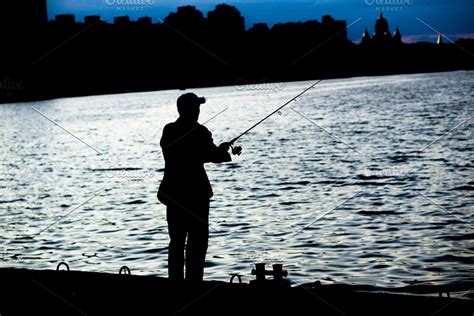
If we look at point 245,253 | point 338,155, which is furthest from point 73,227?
point 338,155

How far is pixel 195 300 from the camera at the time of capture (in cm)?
652

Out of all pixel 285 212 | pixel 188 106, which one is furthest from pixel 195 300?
pixel 285 212

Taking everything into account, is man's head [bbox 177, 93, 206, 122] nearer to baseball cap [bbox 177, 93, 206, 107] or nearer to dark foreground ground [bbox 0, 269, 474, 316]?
baseball cap [bbox 177, 93, 206, 107]

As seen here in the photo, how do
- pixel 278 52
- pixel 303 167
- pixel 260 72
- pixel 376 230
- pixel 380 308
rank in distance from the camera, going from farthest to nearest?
pixel 278 52
pixel 260 72
pixel 303 167
pixel 376 230
pixel 380 308

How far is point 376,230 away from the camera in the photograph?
1485 centimetres

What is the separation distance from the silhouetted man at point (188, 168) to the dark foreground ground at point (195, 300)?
1.94ft

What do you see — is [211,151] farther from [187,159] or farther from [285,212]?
[285,212]

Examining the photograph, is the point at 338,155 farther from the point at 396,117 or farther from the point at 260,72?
the point at 260,72

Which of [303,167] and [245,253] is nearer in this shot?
[245,253]

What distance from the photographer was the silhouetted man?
22.6 ft

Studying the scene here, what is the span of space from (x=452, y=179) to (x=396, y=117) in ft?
135

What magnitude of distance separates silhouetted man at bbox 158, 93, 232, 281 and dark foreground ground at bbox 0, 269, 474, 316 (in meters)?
0.59

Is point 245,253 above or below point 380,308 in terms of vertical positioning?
below

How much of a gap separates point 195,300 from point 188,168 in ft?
4.05
